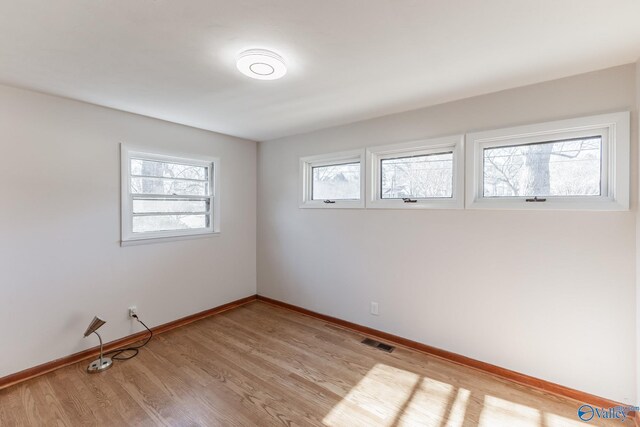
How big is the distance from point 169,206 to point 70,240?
36.6 inches

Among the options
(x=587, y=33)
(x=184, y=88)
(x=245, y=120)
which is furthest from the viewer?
(x=245, y=120)

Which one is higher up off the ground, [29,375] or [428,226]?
[428,226]

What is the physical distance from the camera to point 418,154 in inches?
109

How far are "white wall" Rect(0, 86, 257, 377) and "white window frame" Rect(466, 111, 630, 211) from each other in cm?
300

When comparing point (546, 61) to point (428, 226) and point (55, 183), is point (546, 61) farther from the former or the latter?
point (55, 183)

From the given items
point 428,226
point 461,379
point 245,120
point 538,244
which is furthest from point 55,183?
point 538,244

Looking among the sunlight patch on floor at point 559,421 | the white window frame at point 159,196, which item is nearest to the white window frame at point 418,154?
the sunlight patch on floor at point 559,421

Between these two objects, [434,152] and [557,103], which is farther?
[434,152]

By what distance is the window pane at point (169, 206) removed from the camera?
117 inches

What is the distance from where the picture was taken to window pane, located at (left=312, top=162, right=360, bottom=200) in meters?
3.24

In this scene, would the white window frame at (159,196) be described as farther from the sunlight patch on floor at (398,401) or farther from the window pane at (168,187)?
the sunlight patch on floor at (398,401)

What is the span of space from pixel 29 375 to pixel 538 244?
4.10 m

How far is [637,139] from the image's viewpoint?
71.0 inches

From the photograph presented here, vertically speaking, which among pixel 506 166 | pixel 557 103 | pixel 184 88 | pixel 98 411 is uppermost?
pixel 184 88
